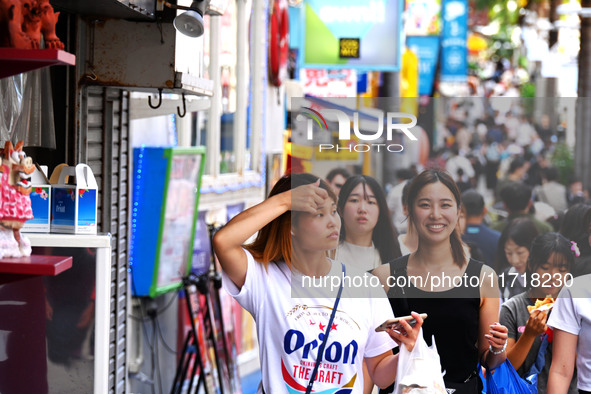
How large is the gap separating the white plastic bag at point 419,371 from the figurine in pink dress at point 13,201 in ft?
5.27

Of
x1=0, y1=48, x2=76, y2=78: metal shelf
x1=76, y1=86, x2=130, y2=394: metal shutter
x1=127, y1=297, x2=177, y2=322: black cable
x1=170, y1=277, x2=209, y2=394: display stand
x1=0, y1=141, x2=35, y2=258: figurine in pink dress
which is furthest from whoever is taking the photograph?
x1=127, y1=297, x2=177, y2=322: black cable

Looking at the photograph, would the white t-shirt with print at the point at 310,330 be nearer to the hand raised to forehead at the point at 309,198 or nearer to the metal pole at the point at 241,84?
the hand raised to forehead at the point at 309,198

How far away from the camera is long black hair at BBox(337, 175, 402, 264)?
4023 millimetres

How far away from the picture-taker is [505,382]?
157 inches

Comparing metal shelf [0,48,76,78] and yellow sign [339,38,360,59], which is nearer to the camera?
metal shelf [0,48,76,78]

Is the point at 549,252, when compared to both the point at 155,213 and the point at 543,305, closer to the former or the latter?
the point at 543,305

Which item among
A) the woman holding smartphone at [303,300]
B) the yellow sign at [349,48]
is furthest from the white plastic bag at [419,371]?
the yellow sign at [349,48]

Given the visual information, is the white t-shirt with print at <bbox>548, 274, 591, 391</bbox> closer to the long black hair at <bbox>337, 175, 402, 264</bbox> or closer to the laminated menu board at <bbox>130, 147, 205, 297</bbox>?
the long black hair at <bbox>337, 175, 402, 264</bbox>

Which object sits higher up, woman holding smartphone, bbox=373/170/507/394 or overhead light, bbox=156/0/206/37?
overhead light, bbox=156/0/206/37

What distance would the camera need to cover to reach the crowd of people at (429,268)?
3.99 meters

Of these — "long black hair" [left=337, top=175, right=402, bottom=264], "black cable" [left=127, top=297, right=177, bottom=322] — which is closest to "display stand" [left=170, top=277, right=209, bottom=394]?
"black cable" [left=127, top=297, right=177, bottom=322]

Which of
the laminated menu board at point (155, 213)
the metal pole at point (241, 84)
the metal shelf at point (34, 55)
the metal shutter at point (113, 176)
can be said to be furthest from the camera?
the metal pole at point (241, 84)

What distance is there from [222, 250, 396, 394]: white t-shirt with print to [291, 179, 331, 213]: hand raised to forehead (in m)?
0.28

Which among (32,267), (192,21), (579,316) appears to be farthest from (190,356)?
(32,267)
